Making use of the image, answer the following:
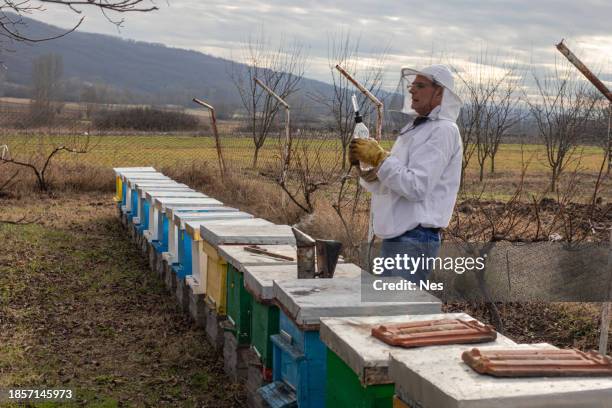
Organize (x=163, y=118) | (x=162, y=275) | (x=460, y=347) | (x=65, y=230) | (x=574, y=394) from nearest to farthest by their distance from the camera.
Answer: (x=574, y=394) < (x=460, y=347) < (x=162, y=275) < (x=65, y=230) < (x=163, y=118)

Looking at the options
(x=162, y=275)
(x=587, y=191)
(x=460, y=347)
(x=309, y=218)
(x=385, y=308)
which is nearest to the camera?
(x=460, y=347)

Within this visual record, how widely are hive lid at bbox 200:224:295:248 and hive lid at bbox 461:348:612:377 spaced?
267 centimetres

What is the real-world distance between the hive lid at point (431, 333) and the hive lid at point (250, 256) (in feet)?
5.11

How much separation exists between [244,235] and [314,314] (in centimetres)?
190

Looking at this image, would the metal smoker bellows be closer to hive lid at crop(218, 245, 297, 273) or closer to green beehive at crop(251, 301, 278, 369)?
green beehive at crop(251, 301, 278, 369)

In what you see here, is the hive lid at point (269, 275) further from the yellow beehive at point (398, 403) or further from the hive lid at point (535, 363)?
the hive lid at point (535, 363)

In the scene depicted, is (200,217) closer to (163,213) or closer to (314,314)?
(163,213)

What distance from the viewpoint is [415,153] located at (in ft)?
12.0

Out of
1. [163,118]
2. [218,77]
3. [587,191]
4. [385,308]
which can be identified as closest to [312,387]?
[385,308]

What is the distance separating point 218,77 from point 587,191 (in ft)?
597

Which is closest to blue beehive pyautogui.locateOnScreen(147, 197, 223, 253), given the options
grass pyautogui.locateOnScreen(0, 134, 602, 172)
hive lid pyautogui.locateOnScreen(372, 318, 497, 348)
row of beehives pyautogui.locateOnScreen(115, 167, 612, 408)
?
row of beehives pyautogui.locateOnScreen(115, 167, 612, 408)

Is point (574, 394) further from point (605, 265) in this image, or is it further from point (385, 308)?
point (605, 265)

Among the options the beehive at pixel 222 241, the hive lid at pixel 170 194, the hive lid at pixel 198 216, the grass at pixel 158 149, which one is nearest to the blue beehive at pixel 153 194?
the hive lid at pixel 170 194

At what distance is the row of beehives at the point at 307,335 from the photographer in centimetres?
204
